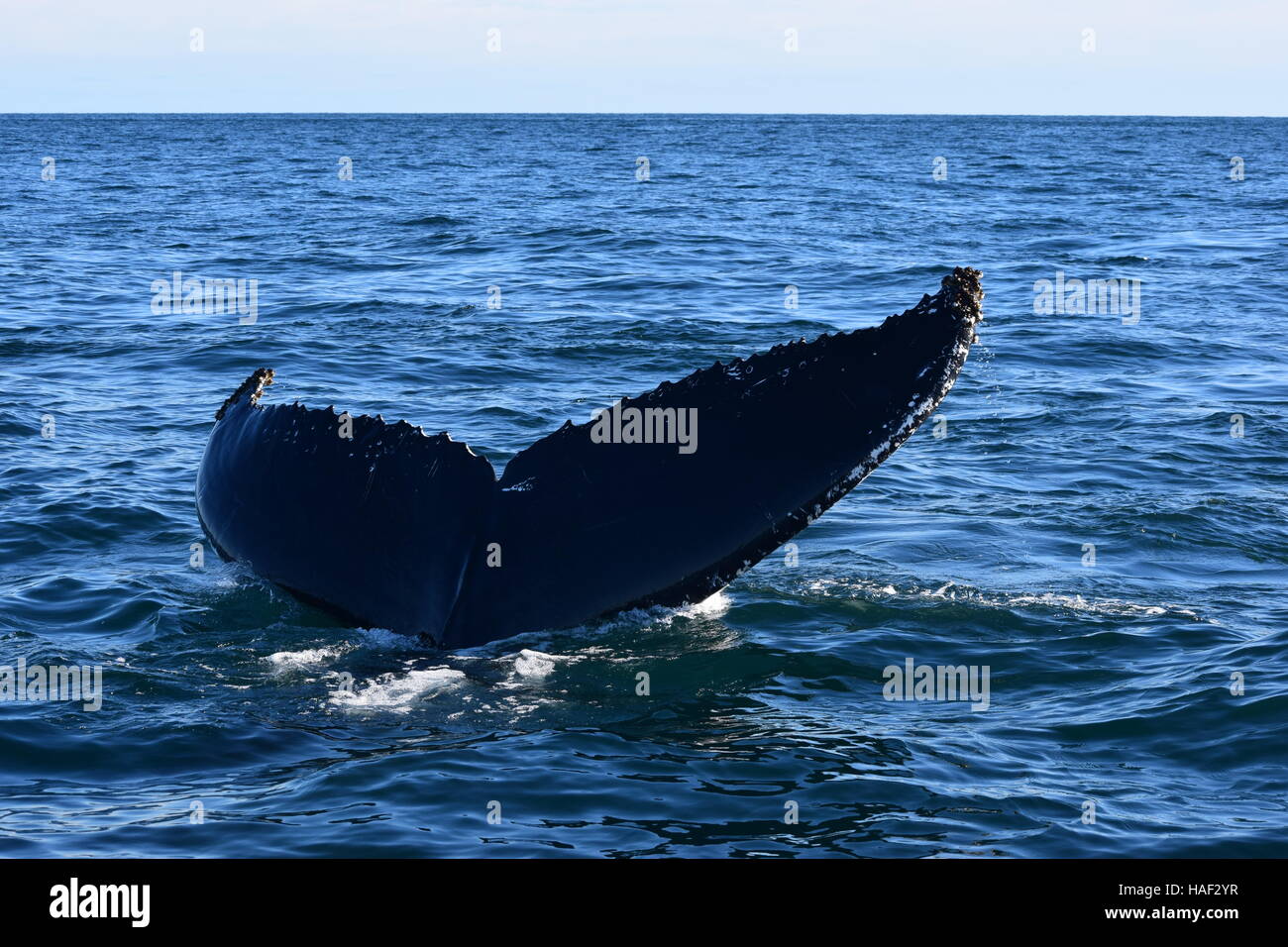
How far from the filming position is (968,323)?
17.3 ft

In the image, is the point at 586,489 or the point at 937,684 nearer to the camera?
the point at 586,489

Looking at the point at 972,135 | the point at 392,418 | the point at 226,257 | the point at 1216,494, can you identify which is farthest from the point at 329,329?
the point at 972,135

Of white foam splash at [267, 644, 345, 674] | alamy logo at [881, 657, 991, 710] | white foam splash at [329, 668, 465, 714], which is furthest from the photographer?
alamy logo at [881, 657, 991, 710]

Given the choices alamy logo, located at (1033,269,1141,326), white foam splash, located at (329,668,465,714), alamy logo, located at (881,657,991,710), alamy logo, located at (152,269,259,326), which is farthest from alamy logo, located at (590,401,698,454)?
alamy logo, located at (1033,269,1141,326)

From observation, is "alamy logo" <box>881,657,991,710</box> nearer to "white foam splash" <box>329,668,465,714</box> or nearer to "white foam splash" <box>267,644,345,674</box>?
"white foam splash" <box>329,668,465,714</box>

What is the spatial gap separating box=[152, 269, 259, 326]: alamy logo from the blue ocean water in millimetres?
334

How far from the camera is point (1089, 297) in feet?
72.3

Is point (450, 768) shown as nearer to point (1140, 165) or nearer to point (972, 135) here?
point (1140, 165)

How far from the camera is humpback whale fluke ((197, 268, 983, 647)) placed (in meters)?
5.36

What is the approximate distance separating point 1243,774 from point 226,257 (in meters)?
23.0

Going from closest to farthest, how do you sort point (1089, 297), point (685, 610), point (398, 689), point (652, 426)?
point (652, 426) → point (398, 689) → point (685, 610) → point (1089, 297)

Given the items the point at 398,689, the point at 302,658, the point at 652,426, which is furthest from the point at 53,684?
the point at 652,426

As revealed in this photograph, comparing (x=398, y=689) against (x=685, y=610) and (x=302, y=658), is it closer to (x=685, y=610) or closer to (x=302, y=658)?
(x=302, y=658)
